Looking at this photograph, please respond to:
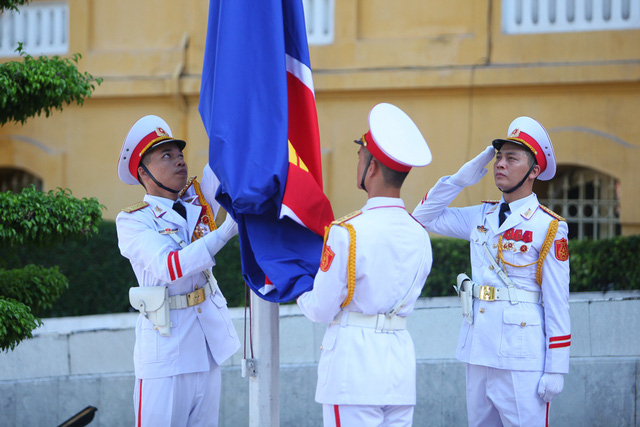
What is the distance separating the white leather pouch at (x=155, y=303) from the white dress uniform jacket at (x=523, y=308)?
1.62 meters

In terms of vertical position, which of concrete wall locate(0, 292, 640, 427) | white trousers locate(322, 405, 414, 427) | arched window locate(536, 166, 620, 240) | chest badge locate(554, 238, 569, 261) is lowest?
concrete wall locate(0, 292, 640, 427)

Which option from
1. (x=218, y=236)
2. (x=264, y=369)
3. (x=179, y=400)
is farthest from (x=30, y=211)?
(x=264, y=369)

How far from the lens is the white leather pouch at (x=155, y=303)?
437cm

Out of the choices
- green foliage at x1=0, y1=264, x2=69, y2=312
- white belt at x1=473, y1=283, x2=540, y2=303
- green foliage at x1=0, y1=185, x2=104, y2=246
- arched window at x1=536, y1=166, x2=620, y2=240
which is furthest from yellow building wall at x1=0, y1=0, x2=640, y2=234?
green foliage at x1=0, y1=185, x2=104, y2=246

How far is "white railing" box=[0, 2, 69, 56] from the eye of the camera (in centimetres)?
1021

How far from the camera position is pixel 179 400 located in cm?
441

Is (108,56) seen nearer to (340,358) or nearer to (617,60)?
(617,60)

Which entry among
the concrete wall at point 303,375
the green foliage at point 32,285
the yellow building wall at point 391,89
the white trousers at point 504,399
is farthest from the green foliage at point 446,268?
the green foliage at point 32,285

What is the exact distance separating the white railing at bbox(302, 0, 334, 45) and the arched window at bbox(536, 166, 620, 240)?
2788 mm

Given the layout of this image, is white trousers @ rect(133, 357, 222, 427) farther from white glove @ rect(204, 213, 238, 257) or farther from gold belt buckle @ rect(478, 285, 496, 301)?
gold belt buckle @ rect(478, 285, 496, 301)

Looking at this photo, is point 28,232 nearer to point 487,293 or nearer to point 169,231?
point 169,231

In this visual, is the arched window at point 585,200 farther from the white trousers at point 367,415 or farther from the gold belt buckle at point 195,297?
the white trousers at point 367,415

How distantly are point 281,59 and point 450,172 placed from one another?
16.8 feet

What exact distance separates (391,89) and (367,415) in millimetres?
5866
